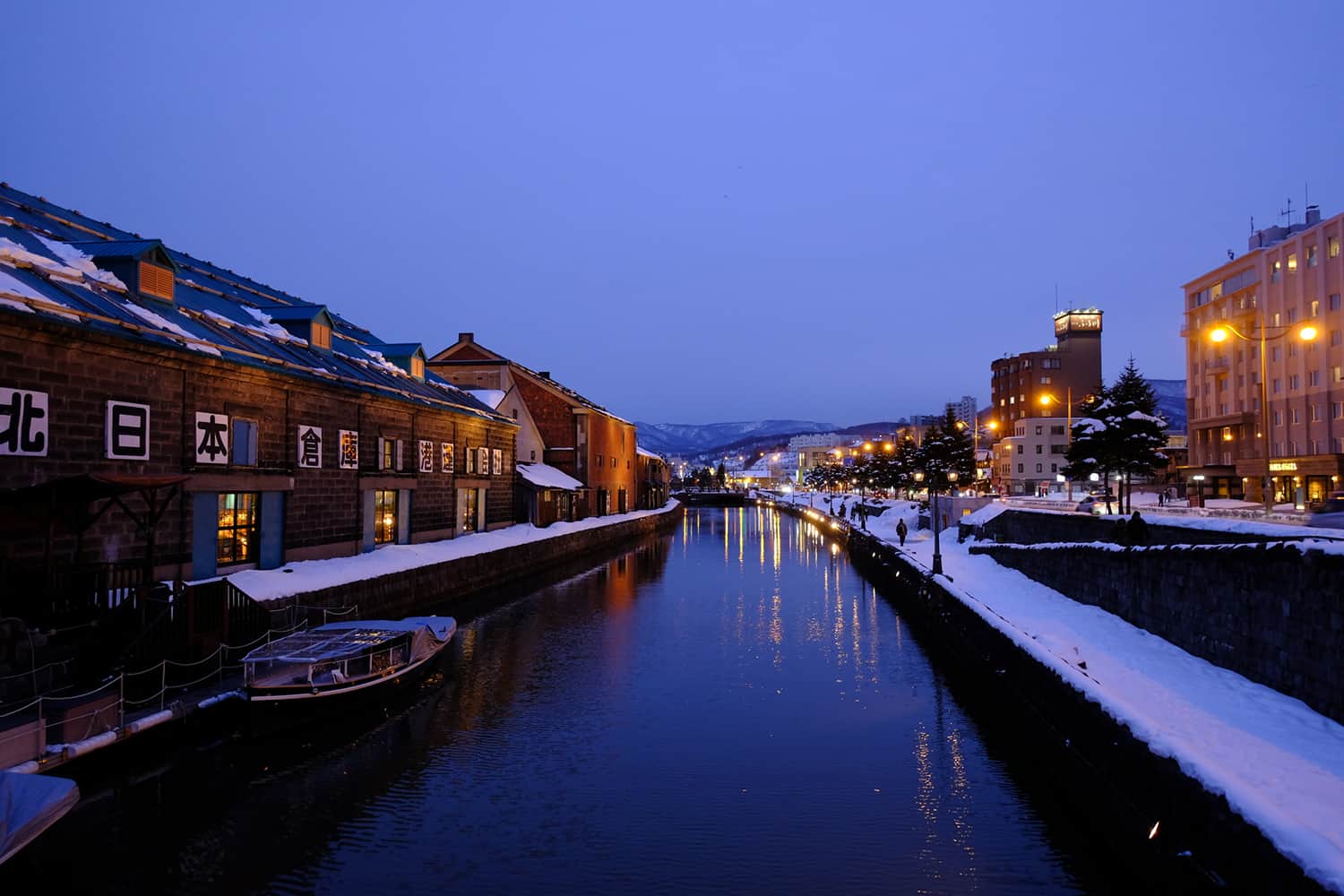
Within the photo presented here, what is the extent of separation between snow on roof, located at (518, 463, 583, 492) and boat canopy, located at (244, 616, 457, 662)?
3401 cm

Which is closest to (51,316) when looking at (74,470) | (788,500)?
(74,470)

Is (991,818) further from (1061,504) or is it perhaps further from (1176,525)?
(1061,504)

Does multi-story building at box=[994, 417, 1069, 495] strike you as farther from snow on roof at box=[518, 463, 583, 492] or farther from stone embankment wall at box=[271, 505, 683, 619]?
stone embankment wall at box=[271, 505, 683, 619]

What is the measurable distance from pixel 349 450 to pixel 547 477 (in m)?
28.6

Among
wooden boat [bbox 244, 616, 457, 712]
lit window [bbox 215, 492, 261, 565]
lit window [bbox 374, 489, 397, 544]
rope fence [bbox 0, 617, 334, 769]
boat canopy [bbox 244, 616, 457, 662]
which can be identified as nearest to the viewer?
rope fence [bbox 0, 617, 334, 769]

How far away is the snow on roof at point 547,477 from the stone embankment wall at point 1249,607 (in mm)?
40286

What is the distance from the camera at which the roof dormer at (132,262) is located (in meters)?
26.0

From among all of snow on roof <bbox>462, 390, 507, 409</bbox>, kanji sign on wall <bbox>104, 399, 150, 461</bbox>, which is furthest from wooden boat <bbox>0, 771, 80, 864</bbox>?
snow on roof <bbox>462, 390, 507, 409</bbox>

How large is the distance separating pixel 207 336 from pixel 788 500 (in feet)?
452

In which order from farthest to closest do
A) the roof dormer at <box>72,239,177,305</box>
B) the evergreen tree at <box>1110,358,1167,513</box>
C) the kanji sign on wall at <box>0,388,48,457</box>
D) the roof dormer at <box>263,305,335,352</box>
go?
the evergreen tree at <box>1110,358,1167,513</box>
the roof dormer at <box>263,305,335,352</box>
the roof dormer at <box>72,239,177,305</box>
the kanji sign on wall at <box>0,388,48,457</box>

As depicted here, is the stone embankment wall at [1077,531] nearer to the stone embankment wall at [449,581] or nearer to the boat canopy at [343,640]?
the boat canopy at [343,640]

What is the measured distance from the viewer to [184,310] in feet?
92.9

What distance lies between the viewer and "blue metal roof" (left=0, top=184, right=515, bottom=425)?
21656mm

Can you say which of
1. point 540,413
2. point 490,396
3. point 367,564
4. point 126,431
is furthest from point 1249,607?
point 540,413
